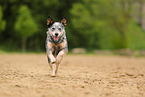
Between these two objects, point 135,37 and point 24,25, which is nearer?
point 24,25

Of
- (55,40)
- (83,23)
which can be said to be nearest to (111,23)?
(83,23)

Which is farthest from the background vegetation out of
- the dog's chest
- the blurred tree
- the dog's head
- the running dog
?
the dog's head

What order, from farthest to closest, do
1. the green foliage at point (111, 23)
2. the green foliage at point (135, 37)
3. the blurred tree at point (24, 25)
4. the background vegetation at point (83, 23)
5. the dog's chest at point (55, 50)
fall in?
the green foliage at point (135, 37), the green foliage at point (111, 23), the background vegetation at point (83, 23), the blurred tree at point (24, 25), the dog's chest at point (55, 50)

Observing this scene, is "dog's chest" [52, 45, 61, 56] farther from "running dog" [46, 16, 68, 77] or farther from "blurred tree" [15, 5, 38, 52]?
"blurred tree" [15, 5, 38, 52]

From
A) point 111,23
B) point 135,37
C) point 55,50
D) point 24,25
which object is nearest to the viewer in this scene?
point 55,50

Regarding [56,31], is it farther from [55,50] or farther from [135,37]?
[135,37]

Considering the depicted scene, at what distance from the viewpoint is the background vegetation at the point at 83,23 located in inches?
1156

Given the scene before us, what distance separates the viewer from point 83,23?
103ft

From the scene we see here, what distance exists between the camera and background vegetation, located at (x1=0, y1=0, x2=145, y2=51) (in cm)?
2936

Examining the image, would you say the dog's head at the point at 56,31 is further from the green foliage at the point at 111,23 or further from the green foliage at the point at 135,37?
the green foliage at the point at 135,37

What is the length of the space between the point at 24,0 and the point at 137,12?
17648 millimetres

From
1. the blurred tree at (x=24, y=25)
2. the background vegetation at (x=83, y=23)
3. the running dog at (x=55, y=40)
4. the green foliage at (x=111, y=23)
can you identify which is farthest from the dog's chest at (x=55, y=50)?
the green foliage at (x=111, y=23)

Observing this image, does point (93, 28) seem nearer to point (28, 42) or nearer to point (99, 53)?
point (99, 53)

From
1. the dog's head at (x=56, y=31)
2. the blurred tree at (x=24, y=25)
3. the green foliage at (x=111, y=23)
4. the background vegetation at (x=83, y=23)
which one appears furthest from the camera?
the green foliage at (x=111, y=23)
